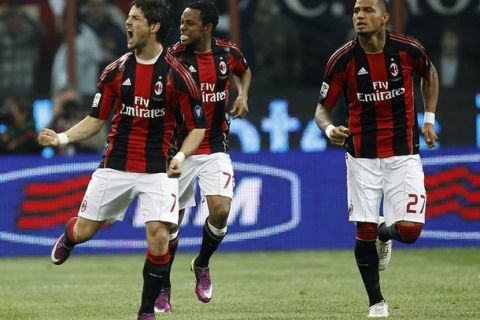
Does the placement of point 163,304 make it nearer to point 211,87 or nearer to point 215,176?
point 215,176

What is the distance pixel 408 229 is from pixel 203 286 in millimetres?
1945

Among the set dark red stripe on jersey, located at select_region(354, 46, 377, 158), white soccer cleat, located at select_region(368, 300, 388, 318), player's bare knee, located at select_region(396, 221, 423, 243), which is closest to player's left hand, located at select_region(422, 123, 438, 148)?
dark red stripe on jersey, located at select_region(354, 46, 377, 158)

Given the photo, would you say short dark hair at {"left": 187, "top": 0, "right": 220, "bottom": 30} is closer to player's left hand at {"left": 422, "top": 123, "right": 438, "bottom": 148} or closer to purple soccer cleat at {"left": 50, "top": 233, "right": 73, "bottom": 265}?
player's left hand at {"left": 422, "top": 123, "right": 438, "bottom": 148}

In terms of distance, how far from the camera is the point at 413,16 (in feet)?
65.2

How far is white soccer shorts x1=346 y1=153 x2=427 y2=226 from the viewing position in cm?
1056

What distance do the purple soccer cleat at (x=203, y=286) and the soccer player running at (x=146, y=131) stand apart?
1.62 m

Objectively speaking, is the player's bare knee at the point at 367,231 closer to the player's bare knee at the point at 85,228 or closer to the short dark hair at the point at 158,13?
the player's bare knee at the point at 85,228

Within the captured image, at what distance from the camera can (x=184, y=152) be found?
9.62 m

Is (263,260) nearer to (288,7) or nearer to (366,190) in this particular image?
(288,7)

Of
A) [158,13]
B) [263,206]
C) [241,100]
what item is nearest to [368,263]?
[241,100]

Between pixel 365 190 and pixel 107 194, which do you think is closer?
pixel 107 194

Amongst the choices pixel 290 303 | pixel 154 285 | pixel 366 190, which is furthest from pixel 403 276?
pixel 154 285

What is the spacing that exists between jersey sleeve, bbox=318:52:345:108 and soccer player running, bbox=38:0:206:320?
1228 mm

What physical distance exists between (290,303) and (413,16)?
30.2 ft
